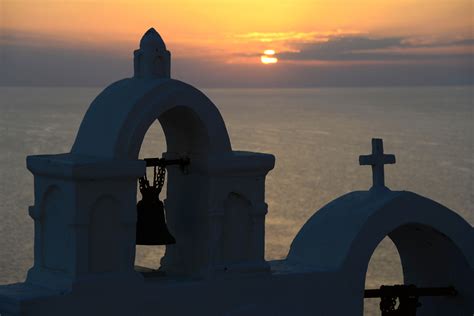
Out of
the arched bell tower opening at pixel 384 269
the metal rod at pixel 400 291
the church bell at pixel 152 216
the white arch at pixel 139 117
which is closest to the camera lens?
the white arch at pixel 139 117

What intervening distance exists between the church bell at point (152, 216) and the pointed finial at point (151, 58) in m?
0.98

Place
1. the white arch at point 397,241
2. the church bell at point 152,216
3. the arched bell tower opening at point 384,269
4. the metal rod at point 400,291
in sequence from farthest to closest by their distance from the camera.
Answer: the arched bell tower opening at point 384,269, the metal rod at point 400,291, the white arch at point 397,241, the church bell at point 152,216

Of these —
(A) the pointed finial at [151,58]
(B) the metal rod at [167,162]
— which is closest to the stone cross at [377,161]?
(B) the metal rod at [167,162]

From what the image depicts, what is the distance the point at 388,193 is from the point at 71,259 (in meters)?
4.07

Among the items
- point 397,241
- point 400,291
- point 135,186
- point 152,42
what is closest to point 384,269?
point 397,241

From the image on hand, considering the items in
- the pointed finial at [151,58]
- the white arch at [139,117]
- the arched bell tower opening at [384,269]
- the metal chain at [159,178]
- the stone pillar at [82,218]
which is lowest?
the arched bell tower opening at [384,269]

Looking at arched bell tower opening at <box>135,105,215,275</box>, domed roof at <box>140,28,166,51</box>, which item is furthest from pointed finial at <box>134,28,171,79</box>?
arched bell tower opening at <box>135,105,215,275</box>

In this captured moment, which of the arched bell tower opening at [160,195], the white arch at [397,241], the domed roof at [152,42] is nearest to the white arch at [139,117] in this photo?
the domed roof at [152,42]

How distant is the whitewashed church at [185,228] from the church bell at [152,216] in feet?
0.04

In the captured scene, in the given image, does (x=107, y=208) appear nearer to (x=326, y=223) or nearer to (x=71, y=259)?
(x=71, y=259)

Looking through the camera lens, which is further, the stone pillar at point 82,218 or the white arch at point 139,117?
the white arch at point 139,117

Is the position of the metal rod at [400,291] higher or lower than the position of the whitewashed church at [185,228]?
lower

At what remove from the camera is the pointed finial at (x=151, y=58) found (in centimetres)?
1280

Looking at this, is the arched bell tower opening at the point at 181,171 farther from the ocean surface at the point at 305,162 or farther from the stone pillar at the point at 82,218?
the ocean surface at the point at 305,162
